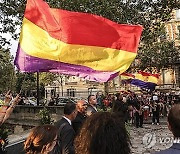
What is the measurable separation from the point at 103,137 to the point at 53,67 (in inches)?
161

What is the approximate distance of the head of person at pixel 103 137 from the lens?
2463mm

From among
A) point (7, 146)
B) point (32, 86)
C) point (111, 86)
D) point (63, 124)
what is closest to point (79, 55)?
point (63, 124)

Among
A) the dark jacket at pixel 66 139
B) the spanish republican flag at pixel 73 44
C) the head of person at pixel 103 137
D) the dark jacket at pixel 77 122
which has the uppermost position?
the spanish republican flag at pixel 73 44

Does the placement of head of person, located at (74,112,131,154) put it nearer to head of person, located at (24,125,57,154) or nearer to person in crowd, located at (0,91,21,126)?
head of person, located at (24,125,57,154)

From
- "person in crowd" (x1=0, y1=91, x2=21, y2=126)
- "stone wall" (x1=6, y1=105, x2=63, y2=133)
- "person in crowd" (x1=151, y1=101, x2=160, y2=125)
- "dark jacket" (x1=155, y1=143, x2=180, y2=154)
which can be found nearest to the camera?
"dark jacket" (x1=155, y1=143, x2=180, y2=154)

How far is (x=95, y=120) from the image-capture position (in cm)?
258

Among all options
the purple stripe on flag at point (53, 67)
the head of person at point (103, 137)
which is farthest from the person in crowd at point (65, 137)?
the head of person at point (103, 137)

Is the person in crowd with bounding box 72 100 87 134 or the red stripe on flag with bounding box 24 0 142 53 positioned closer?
the person in crowd with bounding box 72 100 87 134

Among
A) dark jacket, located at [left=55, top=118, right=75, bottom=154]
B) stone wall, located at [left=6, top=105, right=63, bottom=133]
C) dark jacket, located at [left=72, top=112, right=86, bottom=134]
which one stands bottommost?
stone wall, located at [left=6, top=105, right=63, bottom=133]

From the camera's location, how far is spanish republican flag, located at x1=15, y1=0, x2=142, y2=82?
6.42 m

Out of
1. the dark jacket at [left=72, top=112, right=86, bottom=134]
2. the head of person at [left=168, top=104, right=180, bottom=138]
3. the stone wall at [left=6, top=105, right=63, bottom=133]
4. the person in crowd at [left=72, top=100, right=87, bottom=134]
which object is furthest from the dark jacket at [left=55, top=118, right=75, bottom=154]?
the stone wall at [left=6, top=105, right=63, bottom=133]

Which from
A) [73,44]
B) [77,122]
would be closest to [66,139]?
[77,122]

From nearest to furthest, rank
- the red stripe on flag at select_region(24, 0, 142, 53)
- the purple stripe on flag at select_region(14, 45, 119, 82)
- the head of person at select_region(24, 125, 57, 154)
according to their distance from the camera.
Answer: the head of person at select_region(24, 125, 57, 154) < the purple stripe on flag at select_region(14, 45, 119, 82) < the red stripe on flag at select_region(24, 0, 142, 53)

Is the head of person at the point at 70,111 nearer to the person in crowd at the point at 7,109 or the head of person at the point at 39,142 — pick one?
the person in crowd at the point at 7,109
